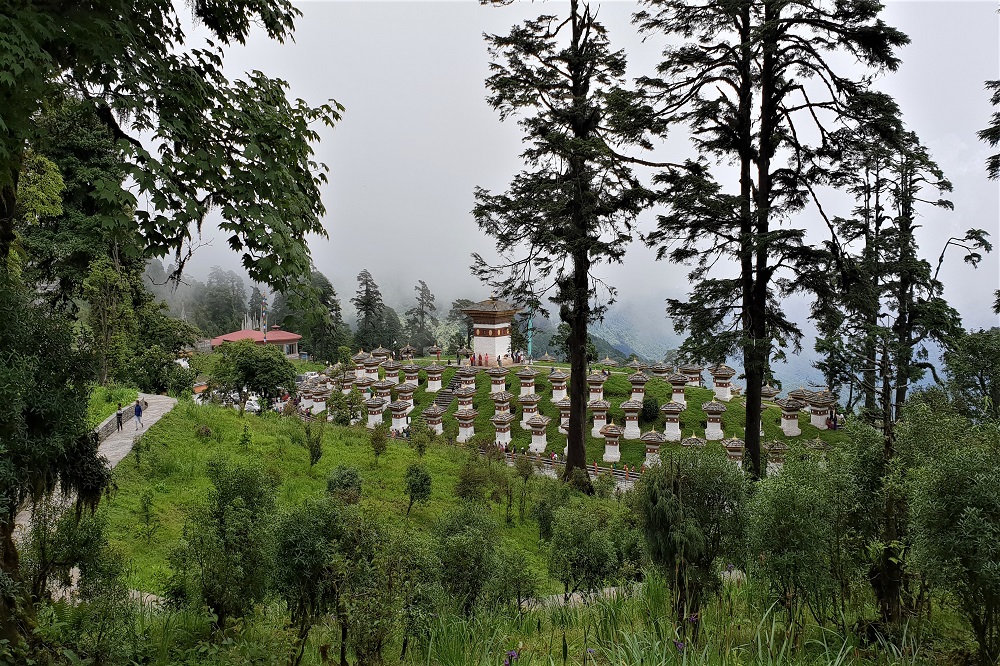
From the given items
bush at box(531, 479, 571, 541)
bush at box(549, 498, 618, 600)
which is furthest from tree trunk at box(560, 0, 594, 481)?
bush at box(549, 498, 618, 600)

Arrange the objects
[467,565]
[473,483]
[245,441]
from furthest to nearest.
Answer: [245,441] → [473,483] → [467,565]

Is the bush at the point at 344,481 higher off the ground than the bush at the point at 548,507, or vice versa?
the bush at the point at 344,481

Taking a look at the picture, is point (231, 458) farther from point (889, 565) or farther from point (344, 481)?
point (889, 565)

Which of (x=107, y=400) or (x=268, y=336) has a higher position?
(x=268, y=336)

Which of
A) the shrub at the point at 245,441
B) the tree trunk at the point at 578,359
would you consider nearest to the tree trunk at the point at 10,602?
the shrub at the point at 245,441

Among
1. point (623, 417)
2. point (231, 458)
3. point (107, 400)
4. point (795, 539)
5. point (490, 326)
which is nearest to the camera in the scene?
point (795, 539)

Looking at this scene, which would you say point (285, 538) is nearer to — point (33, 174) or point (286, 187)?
point (286, 187)

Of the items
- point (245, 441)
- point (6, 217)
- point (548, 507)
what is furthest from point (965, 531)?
point (245, 441)

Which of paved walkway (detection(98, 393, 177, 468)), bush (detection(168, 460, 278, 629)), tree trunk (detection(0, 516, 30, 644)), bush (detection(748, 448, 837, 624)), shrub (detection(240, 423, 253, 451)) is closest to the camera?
tree trunk (detection(0, 516, 30, 644))

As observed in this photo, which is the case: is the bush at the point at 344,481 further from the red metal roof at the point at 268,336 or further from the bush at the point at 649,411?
the red metal roof at the point at 268,336

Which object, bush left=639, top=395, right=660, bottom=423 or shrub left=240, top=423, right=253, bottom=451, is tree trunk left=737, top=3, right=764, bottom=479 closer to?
shrub left=240, top=423, right=253, bottom=451

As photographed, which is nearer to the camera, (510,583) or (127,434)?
(510,583)

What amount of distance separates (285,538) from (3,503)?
1.73 metres

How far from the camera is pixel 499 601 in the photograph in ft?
19.2
